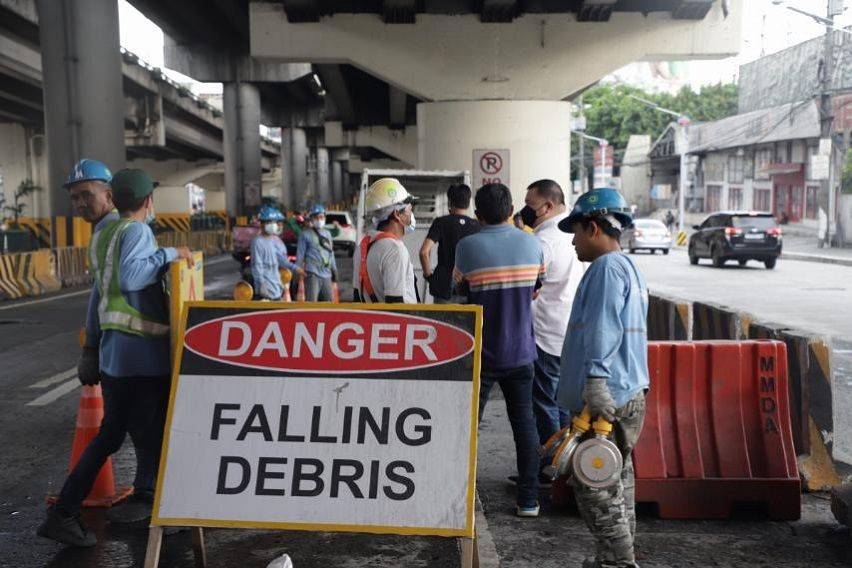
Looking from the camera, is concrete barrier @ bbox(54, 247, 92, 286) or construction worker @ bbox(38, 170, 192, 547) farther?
concrete barrier @ bbox(54, 247, 92, 286)

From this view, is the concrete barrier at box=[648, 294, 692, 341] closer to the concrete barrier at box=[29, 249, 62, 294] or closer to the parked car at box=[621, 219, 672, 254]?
the concrete barrier at box=[29, 249, 62, 294]

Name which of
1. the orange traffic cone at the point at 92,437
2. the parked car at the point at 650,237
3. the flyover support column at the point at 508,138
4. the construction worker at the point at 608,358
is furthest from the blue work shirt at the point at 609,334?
the parked car at the point at 650,237

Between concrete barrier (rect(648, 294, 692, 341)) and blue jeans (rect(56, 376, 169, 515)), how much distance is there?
4.49 m

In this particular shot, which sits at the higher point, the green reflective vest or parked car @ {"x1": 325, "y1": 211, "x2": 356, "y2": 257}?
the green reflective vest

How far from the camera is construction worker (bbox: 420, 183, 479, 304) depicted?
315 inches

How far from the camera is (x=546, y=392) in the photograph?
5.96m

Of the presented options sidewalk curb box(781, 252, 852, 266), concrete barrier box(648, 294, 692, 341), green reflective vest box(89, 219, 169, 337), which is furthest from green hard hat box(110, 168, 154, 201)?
sidewalk curb box(781, 252, 852, 266)

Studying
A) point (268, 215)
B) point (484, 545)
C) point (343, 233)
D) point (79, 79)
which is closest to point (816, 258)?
point (343, 233)

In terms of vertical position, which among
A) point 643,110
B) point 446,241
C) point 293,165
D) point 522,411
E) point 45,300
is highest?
point 643,110

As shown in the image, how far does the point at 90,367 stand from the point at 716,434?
142 inches

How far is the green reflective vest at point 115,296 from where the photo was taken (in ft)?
15.8

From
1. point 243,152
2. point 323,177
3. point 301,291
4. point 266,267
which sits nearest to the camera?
point 266,267

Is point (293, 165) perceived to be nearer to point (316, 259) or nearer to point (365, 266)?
point (316, 259)

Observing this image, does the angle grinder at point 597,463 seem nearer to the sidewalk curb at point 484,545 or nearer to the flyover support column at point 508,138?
the sidewalk curb at point 484,545
